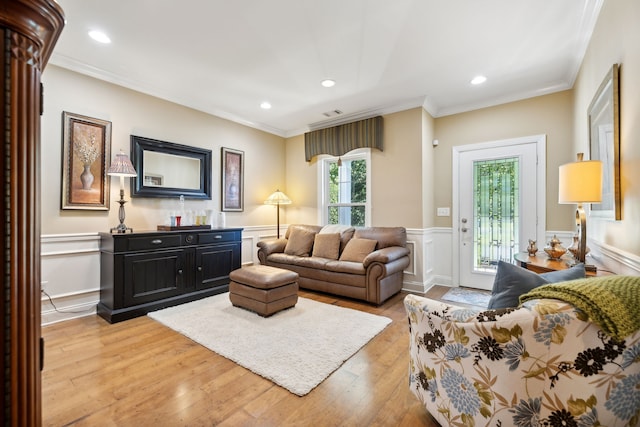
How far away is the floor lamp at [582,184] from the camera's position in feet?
6.49

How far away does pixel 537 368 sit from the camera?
43.8 inches

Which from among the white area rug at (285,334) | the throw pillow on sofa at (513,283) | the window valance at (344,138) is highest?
the window valance at (344,138)

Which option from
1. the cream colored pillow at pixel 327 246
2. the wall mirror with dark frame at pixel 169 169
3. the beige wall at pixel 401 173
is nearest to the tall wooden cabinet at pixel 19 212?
the wall mirror with dark frame at pixel 169 169

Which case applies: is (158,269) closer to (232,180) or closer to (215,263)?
(215,263)

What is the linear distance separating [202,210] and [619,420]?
4270 millimetres

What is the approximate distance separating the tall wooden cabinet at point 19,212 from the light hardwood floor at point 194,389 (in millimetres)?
1100

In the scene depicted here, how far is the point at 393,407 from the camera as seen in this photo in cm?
166

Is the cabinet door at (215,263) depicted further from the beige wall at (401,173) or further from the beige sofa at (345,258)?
the beige wall at (401,173)

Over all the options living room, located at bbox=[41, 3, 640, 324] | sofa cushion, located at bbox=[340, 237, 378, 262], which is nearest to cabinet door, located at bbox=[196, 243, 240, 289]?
living room, located at bbox=[41, 3, 640, 324]

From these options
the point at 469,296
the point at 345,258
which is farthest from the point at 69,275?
the point at 469,296

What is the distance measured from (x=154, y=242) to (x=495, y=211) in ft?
14.3

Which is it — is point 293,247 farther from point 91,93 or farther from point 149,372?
point 91,93

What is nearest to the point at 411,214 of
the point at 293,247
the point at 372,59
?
the point at 293,247

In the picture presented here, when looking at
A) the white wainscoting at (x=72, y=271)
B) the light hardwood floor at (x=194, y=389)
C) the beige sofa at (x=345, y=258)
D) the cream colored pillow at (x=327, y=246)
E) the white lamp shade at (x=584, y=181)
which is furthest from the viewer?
the cream colored pillow at (x=327, y=246)
